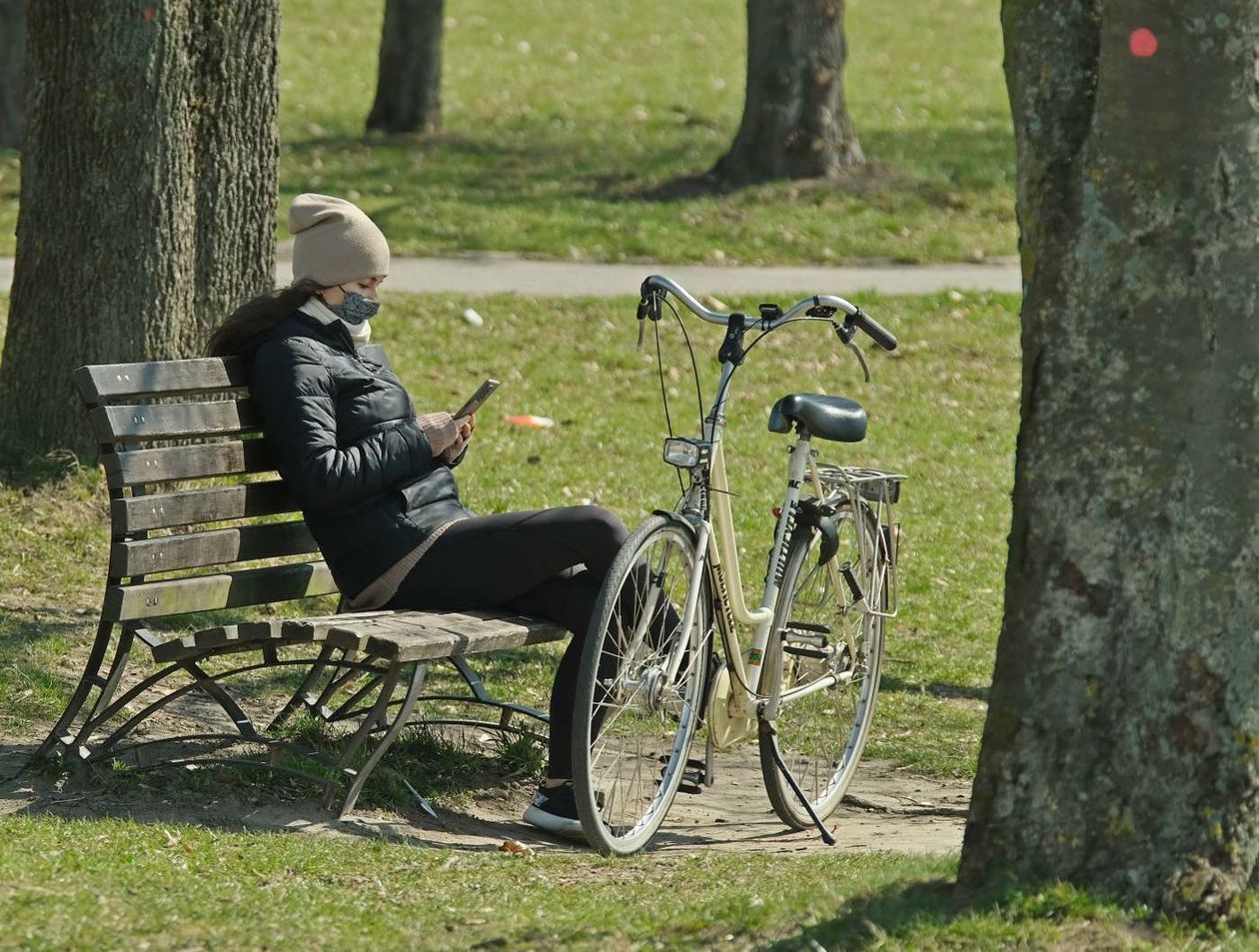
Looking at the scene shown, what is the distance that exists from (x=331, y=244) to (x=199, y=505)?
31.5 inches

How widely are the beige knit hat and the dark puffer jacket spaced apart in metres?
0.14

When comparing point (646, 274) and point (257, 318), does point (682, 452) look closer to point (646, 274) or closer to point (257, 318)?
point (257, 318)

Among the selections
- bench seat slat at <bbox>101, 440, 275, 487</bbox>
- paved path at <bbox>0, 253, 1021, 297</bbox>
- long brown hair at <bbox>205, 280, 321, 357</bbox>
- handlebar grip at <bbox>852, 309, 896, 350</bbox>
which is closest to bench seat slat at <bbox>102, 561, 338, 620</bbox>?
bench seat slat at <bbox>101, 440, 275, 487</bbox>

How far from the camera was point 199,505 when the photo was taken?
5.11m

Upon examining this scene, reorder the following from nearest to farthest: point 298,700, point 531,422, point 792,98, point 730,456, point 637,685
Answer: point 637,685
point 298,700
point 730,456
point 531,422
point 792,98

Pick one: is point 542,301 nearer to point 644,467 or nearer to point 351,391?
point 644,467

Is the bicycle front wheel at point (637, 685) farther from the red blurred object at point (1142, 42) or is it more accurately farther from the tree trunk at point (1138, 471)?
the red blurred object at point (1142, 42)

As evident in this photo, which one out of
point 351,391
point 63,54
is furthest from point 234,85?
point 351,391

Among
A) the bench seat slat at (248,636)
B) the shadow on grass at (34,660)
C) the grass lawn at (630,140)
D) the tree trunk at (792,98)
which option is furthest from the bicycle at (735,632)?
the tree trunk at (792,98)

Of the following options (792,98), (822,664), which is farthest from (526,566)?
(792,98)

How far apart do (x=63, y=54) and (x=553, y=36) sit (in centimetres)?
1907

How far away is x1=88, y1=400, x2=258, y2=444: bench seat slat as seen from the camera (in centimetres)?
490

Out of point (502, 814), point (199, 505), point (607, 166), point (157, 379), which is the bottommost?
point (502, 814)

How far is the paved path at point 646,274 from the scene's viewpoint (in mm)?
12711
